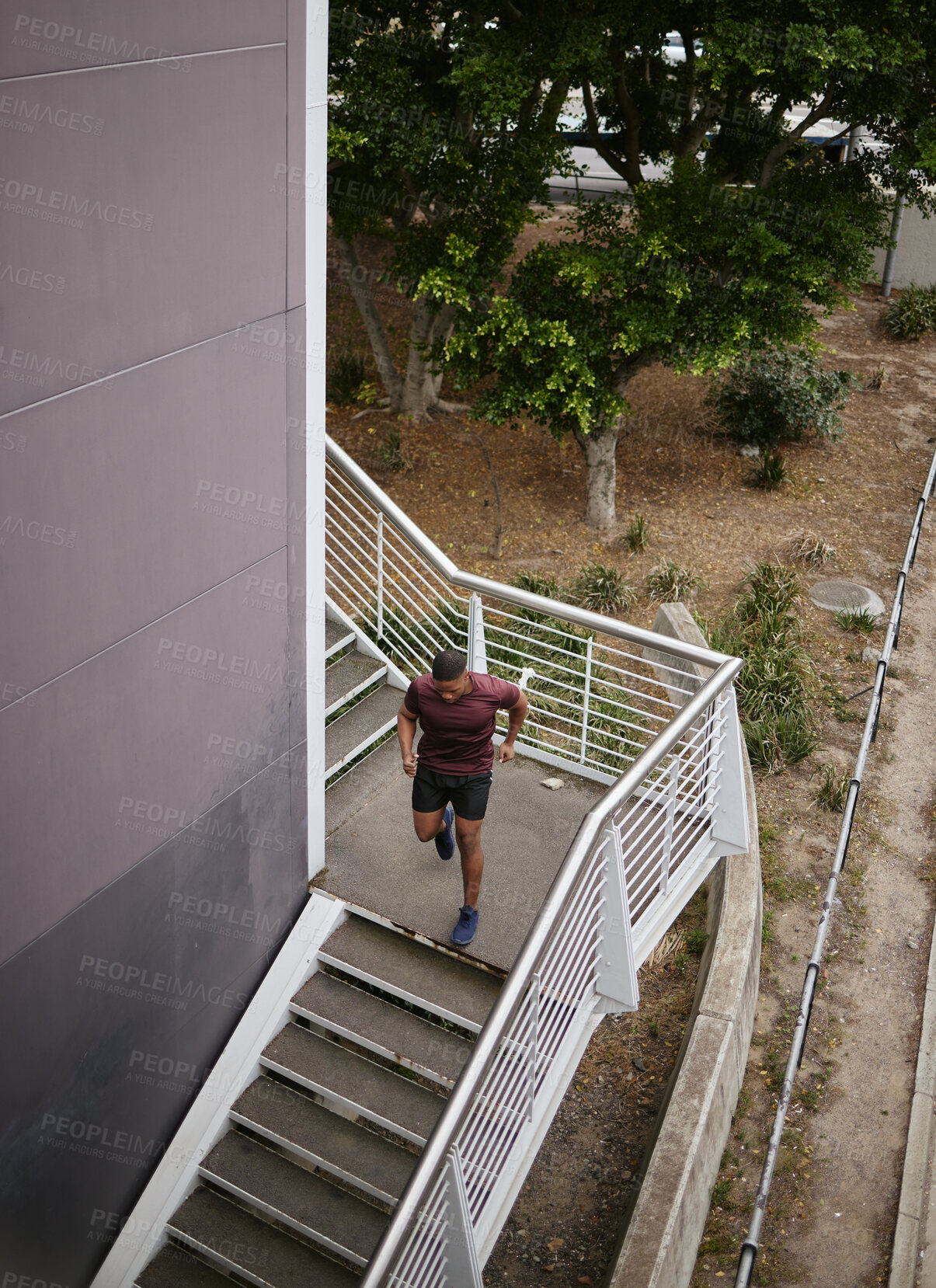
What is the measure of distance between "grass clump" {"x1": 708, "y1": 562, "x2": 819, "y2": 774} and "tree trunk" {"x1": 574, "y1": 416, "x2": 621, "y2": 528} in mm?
2509

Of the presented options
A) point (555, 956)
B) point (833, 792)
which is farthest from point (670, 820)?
point (833, 792)

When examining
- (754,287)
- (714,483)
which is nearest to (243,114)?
(754,287)

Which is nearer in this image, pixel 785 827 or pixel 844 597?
pixel 785 827

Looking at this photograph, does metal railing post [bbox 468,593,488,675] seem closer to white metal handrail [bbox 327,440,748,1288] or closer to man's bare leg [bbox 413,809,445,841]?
white metal handrail [bbox 327,440,748,1288]

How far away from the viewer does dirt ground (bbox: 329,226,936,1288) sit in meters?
6.41

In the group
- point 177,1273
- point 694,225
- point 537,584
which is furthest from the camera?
point 537,584

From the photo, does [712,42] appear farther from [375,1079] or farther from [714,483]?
[375,1079]

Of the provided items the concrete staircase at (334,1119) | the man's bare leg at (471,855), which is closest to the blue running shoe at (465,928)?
the man's bare leg at (471,855)

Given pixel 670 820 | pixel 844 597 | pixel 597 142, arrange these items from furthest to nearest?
1. pixel 597 142
2. pixel 844 597
3. pixel 670 820

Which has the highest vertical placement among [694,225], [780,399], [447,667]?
[694,225]

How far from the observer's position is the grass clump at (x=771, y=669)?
32.0ft

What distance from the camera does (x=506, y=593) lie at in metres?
6.79

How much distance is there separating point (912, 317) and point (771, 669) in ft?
37.6

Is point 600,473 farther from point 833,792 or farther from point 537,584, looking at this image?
point 833,792
